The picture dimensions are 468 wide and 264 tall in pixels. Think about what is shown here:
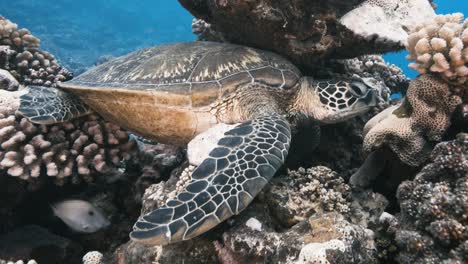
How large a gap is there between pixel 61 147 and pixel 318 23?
3109 mm

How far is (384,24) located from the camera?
323 centimetres

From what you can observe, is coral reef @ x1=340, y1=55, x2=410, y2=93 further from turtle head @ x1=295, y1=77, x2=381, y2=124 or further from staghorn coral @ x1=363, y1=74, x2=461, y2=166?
staghorn coral @ x1=363, y1=74, x2=461, y2=166

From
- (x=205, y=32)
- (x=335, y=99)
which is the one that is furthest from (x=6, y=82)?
(x=335, y=99)

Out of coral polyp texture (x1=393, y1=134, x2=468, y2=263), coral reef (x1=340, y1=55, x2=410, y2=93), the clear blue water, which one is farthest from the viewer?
the clear blue water

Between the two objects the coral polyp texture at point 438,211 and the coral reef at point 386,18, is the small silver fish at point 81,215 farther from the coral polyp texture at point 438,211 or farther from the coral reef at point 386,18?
the coral reef at point 386,18

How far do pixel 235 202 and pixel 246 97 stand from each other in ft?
5.13

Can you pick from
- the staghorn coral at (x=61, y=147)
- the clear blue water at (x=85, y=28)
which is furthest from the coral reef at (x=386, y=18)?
the clear blue water at (x=85, y=28)

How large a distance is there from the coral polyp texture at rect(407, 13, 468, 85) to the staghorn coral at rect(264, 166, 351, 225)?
1.19 meters

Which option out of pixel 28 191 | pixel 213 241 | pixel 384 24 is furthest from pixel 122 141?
pixel 384 24

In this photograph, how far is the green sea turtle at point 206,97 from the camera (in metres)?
3.16

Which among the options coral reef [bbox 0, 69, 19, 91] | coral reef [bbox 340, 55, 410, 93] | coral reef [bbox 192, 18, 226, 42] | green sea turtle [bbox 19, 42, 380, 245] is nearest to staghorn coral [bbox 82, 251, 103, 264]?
green sea turtle [bbox 19, 42, 380, 245]

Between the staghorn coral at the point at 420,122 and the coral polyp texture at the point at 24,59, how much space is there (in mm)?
4617

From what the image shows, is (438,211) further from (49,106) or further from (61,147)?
(49,106)

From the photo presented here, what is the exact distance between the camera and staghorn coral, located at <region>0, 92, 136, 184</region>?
309cm
